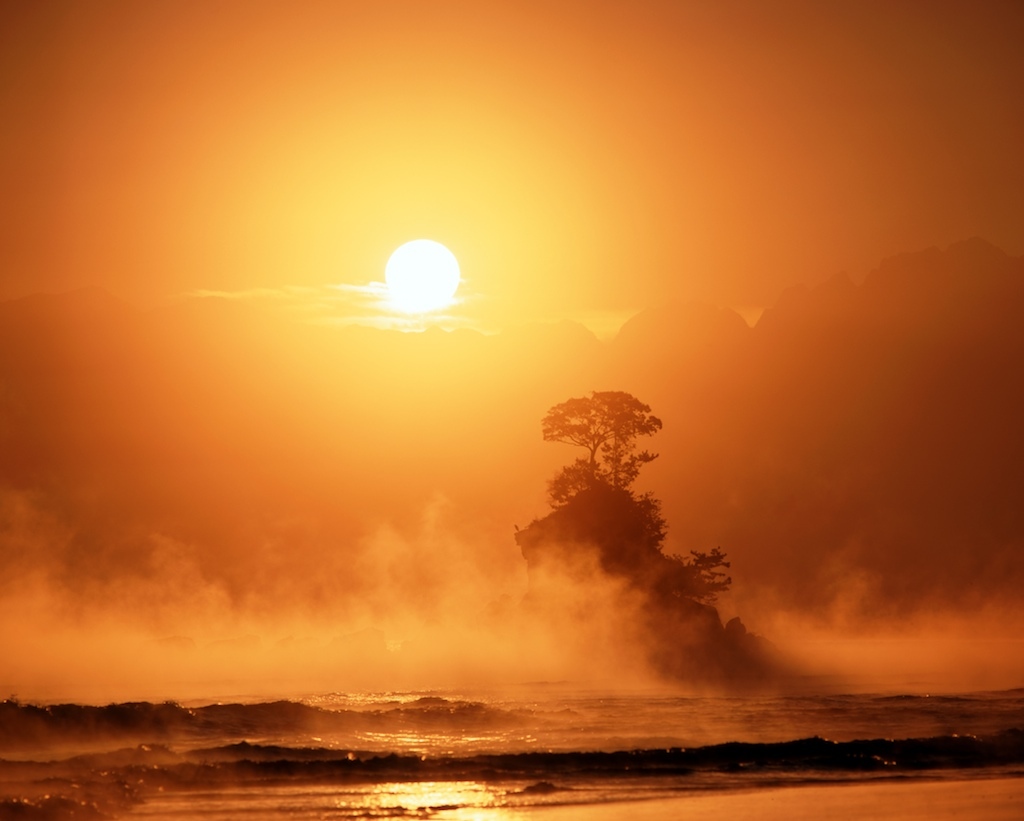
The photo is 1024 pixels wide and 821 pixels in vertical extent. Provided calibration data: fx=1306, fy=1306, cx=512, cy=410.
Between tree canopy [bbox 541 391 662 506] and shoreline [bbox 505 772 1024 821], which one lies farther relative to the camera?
tree canopy [bbox 541 391 662 506]

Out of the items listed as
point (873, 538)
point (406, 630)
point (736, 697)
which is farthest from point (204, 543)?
point (736, 697)

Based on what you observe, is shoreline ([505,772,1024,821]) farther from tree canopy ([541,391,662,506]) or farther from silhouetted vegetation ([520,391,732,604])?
tree canopy ([541,391,662,506])

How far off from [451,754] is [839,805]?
11.8m

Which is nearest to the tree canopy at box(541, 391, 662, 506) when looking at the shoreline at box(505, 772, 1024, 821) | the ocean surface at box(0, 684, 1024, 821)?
the ocean surface at box(0, 684, 1024, 821)

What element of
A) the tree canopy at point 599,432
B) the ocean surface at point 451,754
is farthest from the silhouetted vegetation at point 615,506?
the ocean surface at point 451,754

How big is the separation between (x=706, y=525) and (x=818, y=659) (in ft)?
367

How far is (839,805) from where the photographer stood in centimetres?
3055

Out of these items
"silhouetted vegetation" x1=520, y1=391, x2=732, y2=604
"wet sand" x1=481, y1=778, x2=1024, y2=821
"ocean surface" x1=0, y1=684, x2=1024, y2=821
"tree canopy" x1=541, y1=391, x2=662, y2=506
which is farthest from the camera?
"tree canopy" x1=541, y1=391, x2=662, y2=506

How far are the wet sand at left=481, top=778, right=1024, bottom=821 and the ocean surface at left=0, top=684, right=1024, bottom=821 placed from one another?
0.94 meters

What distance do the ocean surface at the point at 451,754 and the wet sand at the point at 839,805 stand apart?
3.08 feet

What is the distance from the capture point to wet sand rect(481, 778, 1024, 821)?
29.3 m

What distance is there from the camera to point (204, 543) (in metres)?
185

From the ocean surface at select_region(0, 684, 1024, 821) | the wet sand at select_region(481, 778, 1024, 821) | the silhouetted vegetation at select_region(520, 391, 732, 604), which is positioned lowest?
the wet sand at select_region(481, 778, 1024, 821)

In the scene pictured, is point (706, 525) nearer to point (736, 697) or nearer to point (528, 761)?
point (736, 697)
